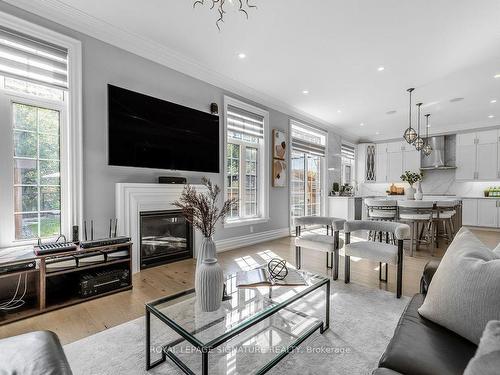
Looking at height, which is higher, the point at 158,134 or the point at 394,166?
the point at 158,134

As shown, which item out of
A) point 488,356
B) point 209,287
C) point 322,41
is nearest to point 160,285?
point 209,287

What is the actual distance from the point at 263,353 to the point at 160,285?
1.59 metres

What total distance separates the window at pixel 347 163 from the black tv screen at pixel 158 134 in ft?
17.8

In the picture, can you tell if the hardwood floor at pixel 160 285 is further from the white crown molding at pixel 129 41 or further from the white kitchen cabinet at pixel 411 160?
the white kitchen cabinet at pixel 411 160

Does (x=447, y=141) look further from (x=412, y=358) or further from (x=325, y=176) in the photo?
(x=412, y=358)

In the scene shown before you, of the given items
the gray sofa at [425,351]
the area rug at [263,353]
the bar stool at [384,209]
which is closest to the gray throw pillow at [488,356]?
the gray sofa at [425,351]

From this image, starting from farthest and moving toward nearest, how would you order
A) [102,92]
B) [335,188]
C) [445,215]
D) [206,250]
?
[335,188] < [445,215] < [102,92] < [206,250]

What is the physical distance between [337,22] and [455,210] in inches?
186

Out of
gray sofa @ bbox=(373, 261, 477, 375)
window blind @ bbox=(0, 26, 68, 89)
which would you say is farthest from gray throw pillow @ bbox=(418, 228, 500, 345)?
window blind @ bbox=(0, 26, 68, 89)

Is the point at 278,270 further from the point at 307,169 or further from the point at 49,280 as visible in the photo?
the point at 307,169

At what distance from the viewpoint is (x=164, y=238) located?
3582mm

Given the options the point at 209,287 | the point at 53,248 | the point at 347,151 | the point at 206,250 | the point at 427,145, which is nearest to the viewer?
the point at 209,287

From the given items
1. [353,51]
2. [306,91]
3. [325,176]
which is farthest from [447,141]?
[353,51]

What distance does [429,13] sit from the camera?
2609 millimetres
